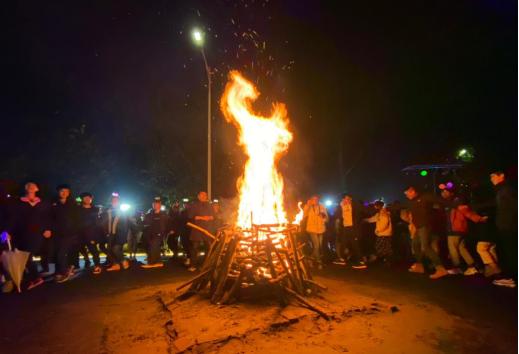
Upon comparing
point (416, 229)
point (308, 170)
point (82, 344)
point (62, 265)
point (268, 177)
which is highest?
point (308, 170)

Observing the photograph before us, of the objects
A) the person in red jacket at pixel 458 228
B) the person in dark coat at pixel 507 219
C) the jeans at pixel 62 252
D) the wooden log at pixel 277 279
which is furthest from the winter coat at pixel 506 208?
the jeans at pixel 62 252

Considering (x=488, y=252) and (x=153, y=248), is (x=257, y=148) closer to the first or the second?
(x=153, y=248)

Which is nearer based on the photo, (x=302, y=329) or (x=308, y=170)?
(x=302, y=329)

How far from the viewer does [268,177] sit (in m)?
8.47

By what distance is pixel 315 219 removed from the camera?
10.5 meters

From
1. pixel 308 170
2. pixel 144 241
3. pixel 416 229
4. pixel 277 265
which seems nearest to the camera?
pixel 277 265

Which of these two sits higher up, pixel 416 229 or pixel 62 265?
pixel 416 229

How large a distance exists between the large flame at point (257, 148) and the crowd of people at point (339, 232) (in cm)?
125

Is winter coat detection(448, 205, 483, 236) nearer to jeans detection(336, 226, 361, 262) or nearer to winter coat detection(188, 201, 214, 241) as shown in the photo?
jeans detection(336, 226, 361, 262)

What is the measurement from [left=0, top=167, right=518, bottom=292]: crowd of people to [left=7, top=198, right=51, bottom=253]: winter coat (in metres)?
0.02

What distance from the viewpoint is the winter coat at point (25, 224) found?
800cm

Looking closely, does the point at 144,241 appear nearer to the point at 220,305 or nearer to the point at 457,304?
the point at 220,305

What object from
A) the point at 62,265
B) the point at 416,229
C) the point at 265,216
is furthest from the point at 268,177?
the point at 62,265

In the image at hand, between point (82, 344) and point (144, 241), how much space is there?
24.2ft
